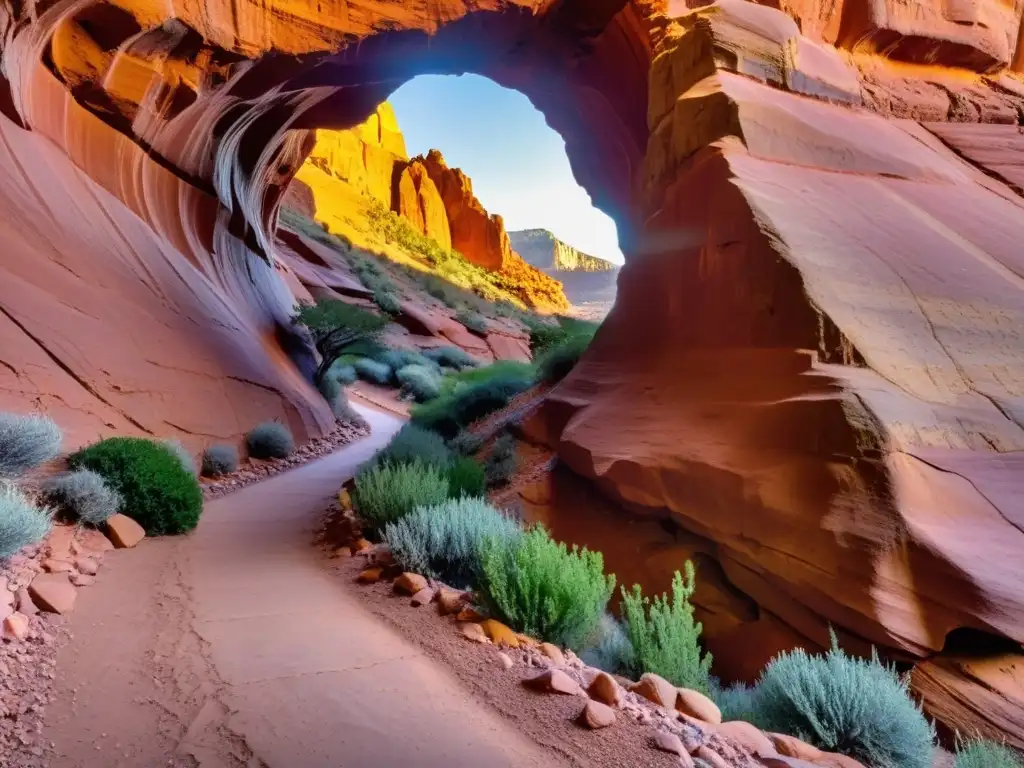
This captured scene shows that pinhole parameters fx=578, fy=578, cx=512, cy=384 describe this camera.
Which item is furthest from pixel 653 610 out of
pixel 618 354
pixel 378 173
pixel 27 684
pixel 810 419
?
pixel 378 173

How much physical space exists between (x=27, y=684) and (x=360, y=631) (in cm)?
167

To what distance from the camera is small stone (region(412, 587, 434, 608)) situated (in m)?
4.21

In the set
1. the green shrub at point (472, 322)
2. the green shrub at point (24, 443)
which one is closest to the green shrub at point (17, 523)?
the green shrub at point (24, 443)

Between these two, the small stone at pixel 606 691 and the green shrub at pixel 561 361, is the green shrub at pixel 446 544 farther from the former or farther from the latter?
the green shrub at pixel 561 361

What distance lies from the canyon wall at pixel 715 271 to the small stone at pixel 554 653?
1999mm

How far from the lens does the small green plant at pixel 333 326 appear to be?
1502 centimetres

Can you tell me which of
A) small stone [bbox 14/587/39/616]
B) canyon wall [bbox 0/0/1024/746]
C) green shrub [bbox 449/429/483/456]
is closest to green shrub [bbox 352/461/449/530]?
canyon wall [bbox 0/0/1024/746]

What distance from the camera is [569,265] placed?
3888 inches

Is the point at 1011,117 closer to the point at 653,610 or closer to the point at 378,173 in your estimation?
the point at 653,610

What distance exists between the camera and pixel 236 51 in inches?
364

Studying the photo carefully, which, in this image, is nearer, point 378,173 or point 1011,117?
point 1011,117

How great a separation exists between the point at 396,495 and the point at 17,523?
2.86 meters

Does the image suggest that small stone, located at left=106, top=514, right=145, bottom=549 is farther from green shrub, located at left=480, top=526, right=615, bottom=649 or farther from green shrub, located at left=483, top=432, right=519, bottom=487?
green shrub, located at left=483, top=432, right=519, bottom=487

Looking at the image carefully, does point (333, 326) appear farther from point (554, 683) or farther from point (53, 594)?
point (554, 683)
